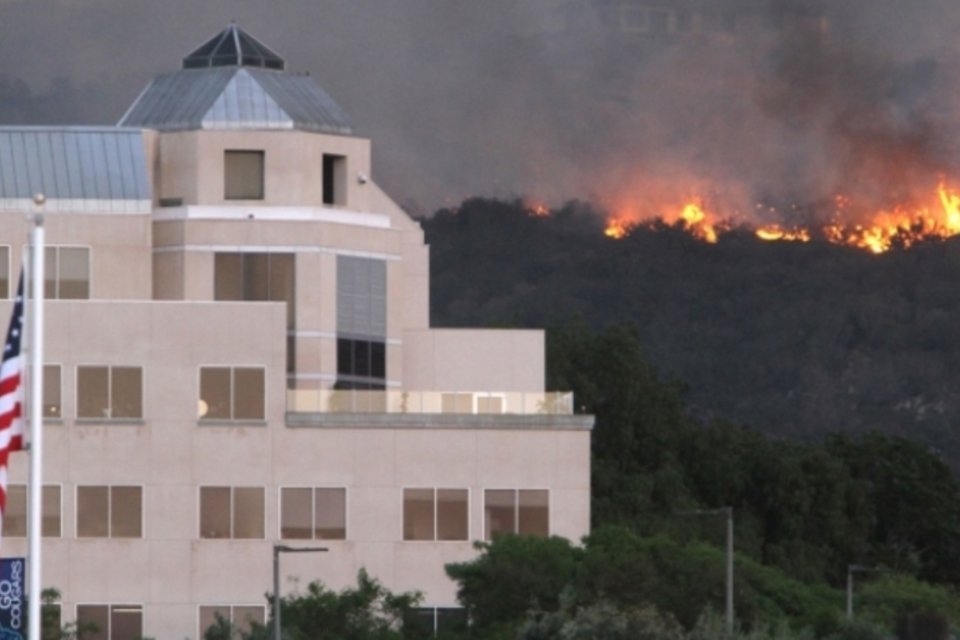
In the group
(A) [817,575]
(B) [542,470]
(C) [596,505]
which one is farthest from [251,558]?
(A) [817,575]

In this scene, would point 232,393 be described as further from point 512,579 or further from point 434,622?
point 512,579

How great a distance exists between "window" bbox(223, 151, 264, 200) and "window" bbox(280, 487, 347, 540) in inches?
471

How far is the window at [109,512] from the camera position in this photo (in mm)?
117562

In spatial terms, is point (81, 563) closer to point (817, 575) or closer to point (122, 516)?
point (122, 516)

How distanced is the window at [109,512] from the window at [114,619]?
252 cm

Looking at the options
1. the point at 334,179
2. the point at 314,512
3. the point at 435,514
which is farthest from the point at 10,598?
the point at 334,179

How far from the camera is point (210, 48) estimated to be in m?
130

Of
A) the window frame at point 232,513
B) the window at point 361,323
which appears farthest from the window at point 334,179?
the window frame at point 232,513

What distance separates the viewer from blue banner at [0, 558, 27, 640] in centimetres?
8125

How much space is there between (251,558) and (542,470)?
1098cm

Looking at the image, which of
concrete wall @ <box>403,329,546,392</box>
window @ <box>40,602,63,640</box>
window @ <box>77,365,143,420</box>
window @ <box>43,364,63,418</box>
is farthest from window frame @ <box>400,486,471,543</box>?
window @ <box>40,602,63,640</box>

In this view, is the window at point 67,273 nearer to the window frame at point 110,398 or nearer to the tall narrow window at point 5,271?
the tall narrow window at point 5,271

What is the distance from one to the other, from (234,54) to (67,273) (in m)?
13.2

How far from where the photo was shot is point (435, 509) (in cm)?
11956
